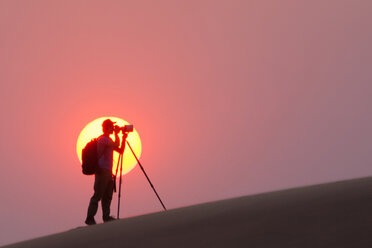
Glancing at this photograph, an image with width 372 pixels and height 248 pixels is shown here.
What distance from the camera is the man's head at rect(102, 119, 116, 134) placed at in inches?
541

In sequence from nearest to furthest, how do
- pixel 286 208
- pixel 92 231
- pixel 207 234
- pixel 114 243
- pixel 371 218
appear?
pixel 371 218
pixel 207 234
pixel 114 243
pixel 286 208
pixel 92 231

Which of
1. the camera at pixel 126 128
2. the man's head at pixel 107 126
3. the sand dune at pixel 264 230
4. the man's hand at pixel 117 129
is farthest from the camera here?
the camera at pixel 126 128

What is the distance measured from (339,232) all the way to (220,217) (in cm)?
341

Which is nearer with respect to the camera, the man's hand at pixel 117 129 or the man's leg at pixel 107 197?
the man's leg at pixel 107 197

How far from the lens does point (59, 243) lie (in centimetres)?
927

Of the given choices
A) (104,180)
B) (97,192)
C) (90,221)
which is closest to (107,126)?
(104,180)

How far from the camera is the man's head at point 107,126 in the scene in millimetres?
13750

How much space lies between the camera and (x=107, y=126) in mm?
13789

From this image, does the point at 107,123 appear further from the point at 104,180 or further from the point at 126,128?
the point at 104,180

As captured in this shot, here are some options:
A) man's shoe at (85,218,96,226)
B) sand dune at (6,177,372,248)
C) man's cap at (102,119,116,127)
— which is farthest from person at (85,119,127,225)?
sand dune at (6,177,372,248)

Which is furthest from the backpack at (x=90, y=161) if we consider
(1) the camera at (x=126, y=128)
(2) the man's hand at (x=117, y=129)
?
(1) the camera at (x=126, y=128)

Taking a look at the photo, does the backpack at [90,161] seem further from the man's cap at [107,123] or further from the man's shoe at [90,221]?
the man's shoe at [90,221]

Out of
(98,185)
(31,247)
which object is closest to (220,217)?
(31,247)

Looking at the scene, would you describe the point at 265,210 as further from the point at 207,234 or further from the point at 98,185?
the point at 98,185
